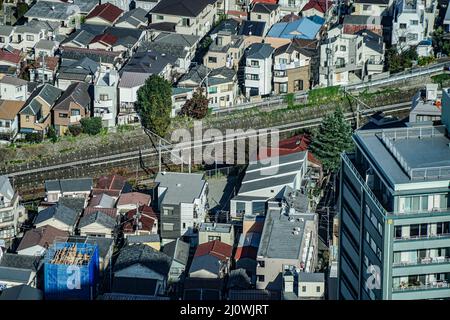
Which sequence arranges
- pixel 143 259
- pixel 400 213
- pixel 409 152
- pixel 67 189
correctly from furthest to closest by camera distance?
pixel 67 189 < pixel 143 259 < pixel 409 152 < pixel 400 213

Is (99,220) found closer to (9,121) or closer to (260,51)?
(9,121)

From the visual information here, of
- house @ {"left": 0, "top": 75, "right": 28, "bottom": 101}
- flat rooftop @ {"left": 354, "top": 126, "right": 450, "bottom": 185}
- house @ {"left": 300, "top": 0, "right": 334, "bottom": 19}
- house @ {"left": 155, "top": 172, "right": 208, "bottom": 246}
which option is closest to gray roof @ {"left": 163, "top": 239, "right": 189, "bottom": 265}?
house @ {"left": 155, "top": 172, "right": 208, "bottom": 246}

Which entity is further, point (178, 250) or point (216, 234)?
point (216, 234)

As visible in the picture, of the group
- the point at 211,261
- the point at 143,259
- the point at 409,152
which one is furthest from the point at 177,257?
the point at 409,152

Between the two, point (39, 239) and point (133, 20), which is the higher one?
point (133, 20)

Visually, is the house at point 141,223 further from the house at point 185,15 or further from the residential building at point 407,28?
the residential building at point 407,28

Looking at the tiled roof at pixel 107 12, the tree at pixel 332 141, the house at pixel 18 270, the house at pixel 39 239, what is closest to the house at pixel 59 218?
the house at pixel 39 239

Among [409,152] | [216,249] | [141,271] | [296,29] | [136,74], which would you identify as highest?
[296,29]
